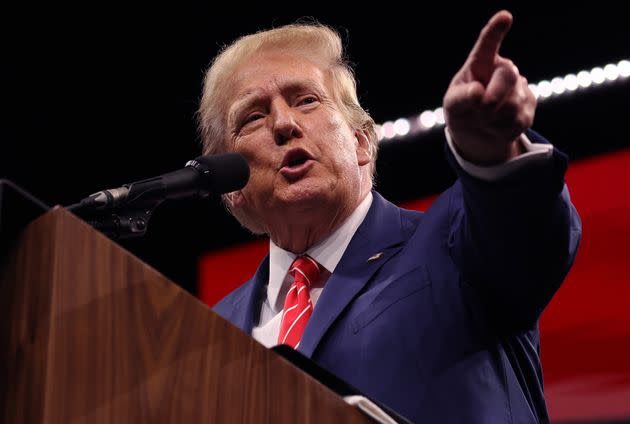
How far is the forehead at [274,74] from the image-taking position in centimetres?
203

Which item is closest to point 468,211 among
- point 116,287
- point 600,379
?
point 116,287

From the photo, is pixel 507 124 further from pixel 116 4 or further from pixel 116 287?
pixel 116 4

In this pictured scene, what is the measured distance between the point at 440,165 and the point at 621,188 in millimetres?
862

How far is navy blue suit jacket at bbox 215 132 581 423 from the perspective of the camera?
124 centimetres

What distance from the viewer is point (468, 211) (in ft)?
4.33

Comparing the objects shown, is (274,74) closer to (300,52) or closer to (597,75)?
(300,52)

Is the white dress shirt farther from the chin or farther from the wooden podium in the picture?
the wooden podium

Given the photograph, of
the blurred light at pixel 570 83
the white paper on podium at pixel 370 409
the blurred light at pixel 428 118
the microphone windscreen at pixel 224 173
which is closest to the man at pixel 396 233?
the microphone windscreen at pixel 224 173

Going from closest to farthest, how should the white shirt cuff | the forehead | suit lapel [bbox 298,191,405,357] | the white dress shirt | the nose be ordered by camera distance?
1. the white shirt cuff
2. suit lapel [bbox 298,191,405,357]
3. the white dress shirt
4. the nose
5. the forehead

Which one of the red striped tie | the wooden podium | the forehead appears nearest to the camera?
the wooden podium

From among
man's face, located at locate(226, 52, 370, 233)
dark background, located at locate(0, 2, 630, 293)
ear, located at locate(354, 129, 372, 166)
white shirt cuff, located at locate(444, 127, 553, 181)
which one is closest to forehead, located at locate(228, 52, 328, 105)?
man's face, located at locate(226, 52, 370, 233)

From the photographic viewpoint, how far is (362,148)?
211cm

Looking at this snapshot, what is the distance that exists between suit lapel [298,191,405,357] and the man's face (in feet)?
0.38

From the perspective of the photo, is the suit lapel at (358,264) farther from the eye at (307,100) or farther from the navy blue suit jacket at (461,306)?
the eye at (307,100)
